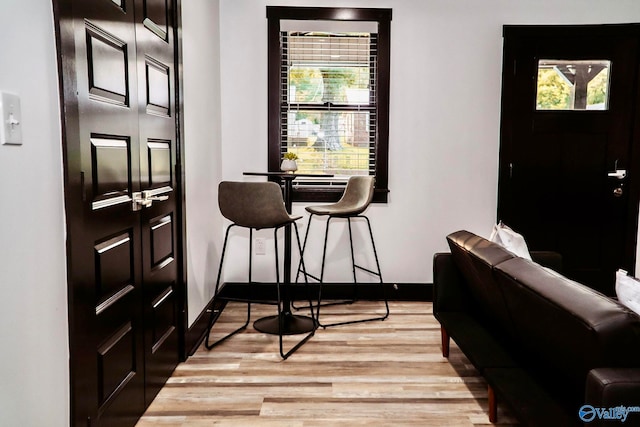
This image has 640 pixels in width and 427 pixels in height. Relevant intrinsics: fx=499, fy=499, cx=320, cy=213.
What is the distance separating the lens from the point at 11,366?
4.05 feet

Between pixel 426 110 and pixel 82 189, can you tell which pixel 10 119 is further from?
pixel 426 110

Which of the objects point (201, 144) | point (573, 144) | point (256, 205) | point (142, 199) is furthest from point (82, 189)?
point (573, 144)

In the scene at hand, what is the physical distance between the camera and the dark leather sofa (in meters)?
1.34

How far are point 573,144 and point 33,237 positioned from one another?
13.1 ft

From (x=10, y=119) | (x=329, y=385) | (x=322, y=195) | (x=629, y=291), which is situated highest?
(x=10, y=119)

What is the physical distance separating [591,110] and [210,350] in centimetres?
347

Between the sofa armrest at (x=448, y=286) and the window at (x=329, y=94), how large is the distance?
136 centimetres

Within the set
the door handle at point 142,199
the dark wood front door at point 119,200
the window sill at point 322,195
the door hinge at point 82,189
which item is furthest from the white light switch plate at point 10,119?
the window sill at point 322,195

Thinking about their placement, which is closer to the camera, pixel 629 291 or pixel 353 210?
pixel 629 291

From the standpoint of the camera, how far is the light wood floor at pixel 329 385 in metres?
2.25

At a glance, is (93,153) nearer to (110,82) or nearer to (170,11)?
(110,82)

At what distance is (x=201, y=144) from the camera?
3285 millimetres

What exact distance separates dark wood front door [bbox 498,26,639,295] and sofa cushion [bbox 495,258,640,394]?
2.35 m

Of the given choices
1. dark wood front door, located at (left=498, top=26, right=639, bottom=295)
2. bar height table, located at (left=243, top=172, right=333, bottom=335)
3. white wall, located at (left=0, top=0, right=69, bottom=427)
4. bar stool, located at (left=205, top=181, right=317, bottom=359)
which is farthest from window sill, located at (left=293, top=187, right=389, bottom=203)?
white wall, located at (left=0, top=0, right=69, bottom=427)
